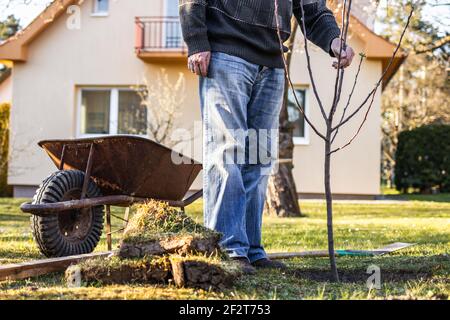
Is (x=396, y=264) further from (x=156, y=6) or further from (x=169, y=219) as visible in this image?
(x=156, y=6)

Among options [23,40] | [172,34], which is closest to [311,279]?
[172,34]

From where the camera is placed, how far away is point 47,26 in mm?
15531

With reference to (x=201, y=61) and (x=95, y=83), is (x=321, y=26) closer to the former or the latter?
(x=201, y=61)

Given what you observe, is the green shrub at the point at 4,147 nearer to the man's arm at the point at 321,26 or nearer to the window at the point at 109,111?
the window at the point at 109,111

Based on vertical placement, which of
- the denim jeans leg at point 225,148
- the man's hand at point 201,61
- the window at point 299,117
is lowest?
the denim jeans leg at point 225,148

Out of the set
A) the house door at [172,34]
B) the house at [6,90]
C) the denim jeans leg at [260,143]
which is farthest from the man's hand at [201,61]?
the house at [6,90]

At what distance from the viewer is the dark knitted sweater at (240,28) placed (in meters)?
3.12

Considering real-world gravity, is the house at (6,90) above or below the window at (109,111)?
above

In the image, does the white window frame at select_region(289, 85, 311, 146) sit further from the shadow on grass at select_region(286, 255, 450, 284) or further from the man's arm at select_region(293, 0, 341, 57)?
the man's arm at select_region(293, 0, 341, 57)

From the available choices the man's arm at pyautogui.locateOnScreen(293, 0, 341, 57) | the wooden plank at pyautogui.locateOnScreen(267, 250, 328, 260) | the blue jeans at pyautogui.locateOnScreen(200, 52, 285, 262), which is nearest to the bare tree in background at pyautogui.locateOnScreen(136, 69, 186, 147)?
the wooden plank at pyautogui.locateOnScreen(267, 250, 328, 260)

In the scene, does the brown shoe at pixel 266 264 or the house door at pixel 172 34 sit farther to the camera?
the house door at pixel 172 34

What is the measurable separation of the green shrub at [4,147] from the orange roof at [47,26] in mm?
1360

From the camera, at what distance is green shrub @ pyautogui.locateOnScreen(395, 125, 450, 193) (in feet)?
61.1
